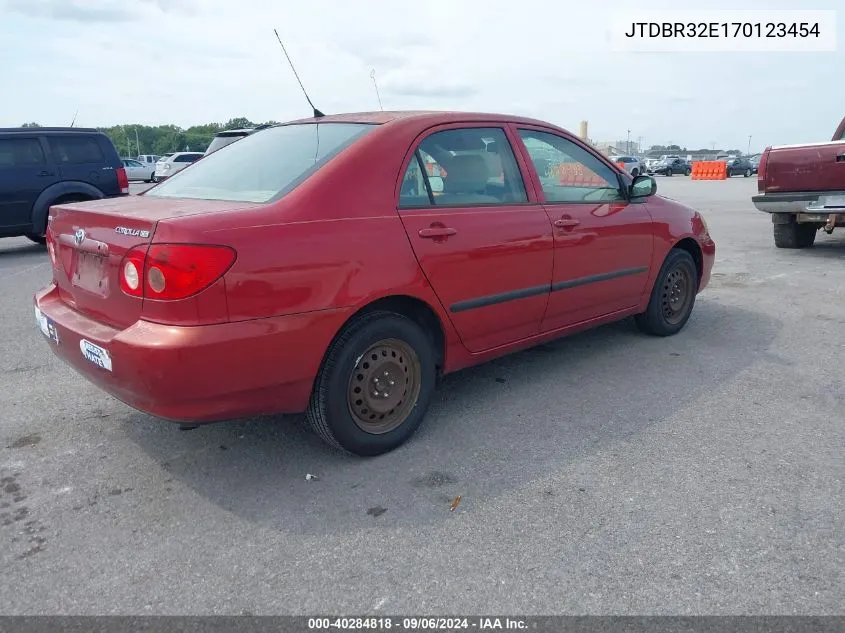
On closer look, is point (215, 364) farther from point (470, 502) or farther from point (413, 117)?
point (413, 117)

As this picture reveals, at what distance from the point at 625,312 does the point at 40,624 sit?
3837mm

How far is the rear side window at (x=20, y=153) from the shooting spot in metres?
9.88

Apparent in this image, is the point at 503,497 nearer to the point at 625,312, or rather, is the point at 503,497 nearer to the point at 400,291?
the point at 400,291

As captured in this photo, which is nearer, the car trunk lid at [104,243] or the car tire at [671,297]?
the car trunk lid at [104,243]

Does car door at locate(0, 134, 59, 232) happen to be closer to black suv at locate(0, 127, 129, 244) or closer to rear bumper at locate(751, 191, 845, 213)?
black suv at locate(0, 127, 129, 244)

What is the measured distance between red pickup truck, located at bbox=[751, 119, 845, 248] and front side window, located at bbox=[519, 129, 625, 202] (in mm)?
4974

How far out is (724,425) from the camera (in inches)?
140

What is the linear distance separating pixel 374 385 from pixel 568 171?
2047 mm

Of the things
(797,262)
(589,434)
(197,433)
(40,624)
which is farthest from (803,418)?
(797,262)

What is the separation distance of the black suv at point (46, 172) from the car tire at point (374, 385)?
8746 mm

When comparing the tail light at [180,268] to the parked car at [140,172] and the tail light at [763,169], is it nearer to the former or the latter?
the tail light at [763,169]

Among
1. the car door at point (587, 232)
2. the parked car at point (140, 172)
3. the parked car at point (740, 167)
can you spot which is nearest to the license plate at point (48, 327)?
the car door at point (587, 232)

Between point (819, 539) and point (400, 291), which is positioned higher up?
point (400, 291)

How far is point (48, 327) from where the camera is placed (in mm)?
3340
